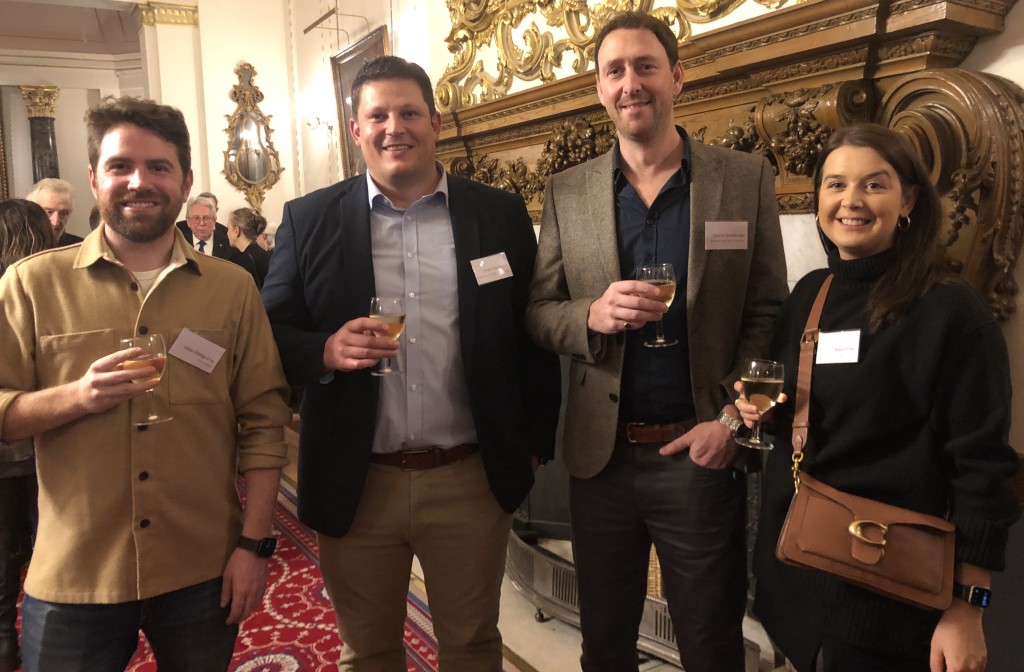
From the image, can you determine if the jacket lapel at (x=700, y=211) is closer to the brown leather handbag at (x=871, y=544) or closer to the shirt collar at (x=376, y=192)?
the brown leather handbag at (x=871, y=544)

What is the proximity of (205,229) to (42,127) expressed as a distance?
7692 mm

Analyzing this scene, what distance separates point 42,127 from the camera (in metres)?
11.0

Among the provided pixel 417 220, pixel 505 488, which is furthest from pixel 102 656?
pixel 417 220

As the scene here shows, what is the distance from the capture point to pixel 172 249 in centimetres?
153

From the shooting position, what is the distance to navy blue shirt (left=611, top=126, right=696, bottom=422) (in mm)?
1697

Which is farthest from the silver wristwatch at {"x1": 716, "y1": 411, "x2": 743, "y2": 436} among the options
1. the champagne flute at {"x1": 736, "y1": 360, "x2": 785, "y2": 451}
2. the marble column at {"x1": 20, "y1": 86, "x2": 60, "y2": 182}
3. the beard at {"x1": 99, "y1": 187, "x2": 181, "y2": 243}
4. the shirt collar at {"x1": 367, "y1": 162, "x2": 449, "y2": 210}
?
the marble column at {"x1": 20, "y1": 86, "x2": 60, "y2": 182}

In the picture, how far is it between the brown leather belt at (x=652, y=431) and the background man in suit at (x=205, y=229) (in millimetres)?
4492

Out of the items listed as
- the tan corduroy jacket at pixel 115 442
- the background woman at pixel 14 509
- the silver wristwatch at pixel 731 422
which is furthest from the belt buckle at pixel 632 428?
the background woman at pixel 14 509

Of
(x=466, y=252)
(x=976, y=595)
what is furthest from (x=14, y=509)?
(x=976, y=595)

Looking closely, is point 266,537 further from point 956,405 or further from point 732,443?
point 956,405

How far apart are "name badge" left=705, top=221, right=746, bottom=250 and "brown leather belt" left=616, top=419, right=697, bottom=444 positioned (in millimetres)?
417

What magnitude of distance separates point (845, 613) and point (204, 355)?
1373mm

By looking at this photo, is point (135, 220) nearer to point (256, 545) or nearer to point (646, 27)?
point (256, 545)

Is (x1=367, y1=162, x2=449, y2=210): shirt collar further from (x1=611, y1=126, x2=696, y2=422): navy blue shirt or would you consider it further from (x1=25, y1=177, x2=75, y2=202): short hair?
(x1=25, y1=177, x2=75, y2=202): short hair
